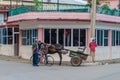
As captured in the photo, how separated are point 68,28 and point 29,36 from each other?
14.3 feet

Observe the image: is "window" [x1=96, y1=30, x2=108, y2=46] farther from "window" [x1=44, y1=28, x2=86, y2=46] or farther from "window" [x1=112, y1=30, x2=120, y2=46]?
"window" [x1=44, y1=28, x2=86, y2=46]

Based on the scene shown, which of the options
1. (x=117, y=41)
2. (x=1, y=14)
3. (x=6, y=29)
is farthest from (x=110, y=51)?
(x=1, y=14)

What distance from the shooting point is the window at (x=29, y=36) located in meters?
38.0

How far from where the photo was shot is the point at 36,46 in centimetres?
3048

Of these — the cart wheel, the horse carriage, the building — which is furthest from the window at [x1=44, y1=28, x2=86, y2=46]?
the cart wheel

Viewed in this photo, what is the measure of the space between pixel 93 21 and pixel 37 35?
20.2 ft

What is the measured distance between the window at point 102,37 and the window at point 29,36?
5.45 meters

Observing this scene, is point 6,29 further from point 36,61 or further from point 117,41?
point 36,61

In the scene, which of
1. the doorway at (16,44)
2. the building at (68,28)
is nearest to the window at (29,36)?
the building at (68,28)

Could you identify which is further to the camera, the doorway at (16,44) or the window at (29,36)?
the doorway at (16,44)

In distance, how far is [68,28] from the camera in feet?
120

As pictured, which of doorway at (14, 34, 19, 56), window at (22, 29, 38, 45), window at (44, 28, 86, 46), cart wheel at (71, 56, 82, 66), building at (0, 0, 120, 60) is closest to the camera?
cart wheel at (71, 56, 82, 66)

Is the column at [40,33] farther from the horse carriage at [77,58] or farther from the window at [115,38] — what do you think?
the window at [115,38]

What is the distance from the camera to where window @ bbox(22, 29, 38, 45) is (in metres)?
38.0
